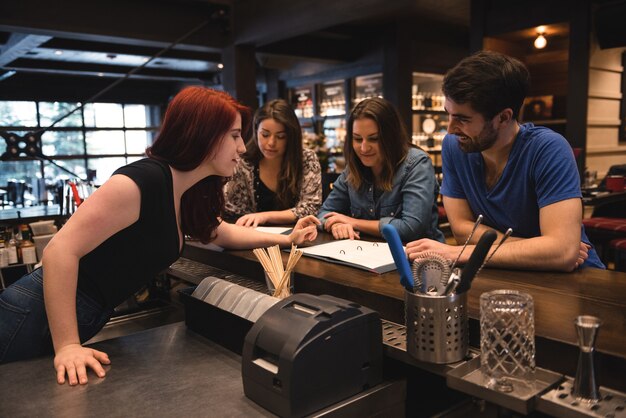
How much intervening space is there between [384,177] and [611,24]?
4.58m

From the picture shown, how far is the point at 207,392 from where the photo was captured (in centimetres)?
105

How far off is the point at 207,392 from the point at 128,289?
1.61ft

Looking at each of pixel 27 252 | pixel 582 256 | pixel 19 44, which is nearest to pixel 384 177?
pixel 582 256

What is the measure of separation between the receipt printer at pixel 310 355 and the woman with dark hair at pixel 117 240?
0.41m

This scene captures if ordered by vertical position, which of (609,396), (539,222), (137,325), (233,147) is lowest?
(137,325)

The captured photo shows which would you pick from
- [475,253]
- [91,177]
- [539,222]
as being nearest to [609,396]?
[475,253]

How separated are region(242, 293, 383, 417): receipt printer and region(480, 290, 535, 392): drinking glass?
227mm

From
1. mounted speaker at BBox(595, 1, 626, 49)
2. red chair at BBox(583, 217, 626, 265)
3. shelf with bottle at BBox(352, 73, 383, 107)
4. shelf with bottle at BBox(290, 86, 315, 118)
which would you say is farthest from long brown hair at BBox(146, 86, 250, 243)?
shelf with bottle at BBox(290, 86, 315, 118)

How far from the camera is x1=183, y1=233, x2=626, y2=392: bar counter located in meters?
0.93

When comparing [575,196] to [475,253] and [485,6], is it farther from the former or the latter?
[485,6]

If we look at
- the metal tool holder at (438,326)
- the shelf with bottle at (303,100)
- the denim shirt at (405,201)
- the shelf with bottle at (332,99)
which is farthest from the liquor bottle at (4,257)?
the shelf with bottle at (303,100)

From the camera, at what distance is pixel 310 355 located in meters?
0.95

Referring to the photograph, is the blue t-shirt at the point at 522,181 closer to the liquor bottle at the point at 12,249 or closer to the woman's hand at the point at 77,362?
the woman's hand at the point at 77,362

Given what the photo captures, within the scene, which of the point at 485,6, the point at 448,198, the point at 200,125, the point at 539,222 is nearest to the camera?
the point at 200,125
